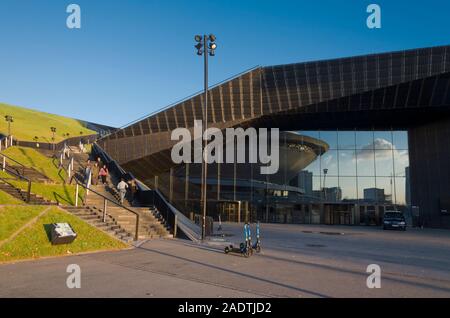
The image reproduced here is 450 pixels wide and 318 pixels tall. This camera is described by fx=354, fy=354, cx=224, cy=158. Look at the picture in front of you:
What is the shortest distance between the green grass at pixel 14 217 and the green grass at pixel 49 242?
0.85 feet

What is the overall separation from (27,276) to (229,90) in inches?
1062

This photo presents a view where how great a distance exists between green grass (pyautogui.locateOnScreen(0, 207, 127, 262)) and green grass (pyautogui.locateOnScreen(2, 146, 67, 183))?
32.5ft

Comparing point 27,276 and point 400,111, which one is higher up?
point 400,111

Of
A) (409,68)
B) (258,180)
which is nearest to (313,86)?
(409,68)

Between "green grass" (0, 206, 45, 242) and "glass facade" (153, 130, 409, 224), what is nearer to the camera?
"green grass" (0, 206, 45, 242)

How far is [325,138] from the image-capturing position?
3866cm

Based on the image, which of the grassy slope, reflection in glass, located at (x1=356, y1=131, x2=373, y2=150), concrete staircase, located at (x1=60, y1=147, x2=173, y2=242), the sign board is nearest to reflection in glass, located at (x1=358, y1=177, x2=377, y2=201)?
reflection in glass, located at (x1=356, y1=131, x2=373, y2=150)

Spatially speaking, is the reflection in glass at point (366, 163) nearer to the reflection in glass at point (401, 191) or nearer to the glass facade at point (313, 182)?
the glass facade at point (313, 182)

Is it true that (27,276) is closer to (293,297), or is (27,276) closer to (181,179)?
(293,297)

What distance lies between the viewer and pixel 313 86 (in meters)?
32.1

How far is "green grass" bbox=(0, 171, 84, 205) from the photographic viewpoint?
1692cm

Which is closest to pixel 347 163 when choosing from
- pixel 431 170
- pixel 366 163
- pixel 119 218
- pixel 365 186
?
pixel 366 163

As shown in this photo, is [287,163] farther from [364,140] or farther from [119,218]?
[119,218]

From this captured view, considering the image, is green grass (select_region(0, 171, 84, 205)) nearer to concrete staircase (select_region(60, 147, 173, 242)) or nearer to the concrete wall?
concrete staircase (select_region(60, 147, 173, 242))
